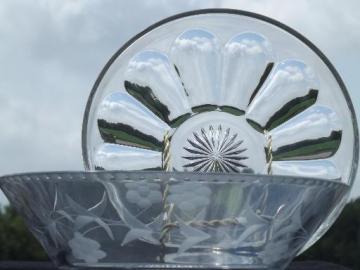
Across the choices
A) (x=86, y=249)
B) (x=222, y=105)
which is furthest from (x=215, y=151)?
→ (x=86, y=249)

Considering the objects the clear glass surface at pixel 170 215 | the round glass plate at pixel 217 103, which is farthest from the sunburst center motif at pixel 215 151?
the clear glass surface at pixel 170 215

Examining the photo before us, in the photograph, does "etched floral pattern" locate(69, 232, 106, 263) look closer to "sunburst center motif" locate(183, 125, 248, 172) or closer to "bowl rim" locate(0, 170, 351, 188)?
"bowl rim" locate(0, 170, 351, 188)

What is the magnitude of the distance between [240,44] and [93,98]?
143 mm

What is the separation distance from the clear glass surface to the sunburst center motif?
11.0 inches

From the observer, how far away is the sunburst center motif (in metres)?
0.85

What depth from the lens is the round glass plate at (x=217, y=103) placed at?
2.79 feet

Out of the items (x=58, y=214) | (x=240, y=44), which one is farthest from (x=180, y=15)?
(x=58, y=214)

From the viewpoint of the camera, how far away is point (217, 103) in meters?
0.88

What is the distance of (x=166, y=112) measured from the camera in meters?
0.90

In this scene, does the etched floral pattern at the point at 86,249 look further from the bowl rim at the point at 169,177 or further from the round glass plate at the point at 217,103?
the round glass plate at the point at 217,103

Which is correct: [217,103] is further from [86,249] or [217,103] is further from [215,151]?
[86,249]

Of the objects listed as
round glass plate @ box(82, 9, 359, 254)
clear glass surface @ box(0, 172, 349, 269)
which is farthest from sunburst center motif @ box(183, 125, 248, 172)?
clear glass surface @ box(0, 172, 349, 269)

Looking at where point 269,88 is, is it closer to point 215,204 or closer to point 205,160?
point 205,160

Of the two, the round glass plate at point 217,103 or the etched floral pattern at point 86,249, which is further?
the round glass plate at point 217,103
